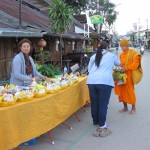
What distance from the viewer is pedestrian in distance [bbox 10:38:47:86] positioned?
5109 mm

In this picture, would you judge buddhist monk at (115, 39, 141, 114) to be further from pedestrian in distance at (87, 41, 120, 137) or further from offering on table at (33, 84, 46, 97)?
offering on table at (33, 84, 46, 97)

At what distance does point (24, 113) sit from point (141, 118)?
3372mm

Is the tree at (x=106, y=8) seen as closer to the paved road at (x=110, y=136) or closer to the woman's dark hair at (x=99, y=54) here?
the paved road at (x=110, y=136)

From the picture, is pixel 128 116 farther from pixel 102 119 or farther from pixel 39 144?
pixel 39 144

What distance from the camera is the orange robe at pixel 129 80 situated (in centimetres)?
689

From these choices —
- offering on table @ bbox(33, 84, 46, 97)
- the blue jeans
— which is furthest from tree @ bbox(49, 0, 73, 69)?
offering on table @ bbox(33, 84, 46, 97)

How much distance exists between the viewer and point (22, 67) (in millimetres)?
5227

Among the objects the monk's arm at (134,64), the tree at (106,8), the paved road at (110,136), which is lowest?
the paved road at (110,136)

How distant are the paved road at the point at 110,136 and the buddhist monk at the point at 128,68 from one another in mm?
405

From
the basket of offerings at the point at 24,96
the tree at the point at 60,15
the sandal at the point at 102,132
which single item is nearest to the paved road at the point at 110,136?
the sandal at the point at 102,132

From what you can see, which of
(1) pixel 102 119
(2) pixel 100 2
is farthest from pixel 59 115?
(2) pixel 100 2

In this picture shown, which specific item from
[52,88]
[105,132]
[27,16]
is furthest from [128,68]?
[27,16]

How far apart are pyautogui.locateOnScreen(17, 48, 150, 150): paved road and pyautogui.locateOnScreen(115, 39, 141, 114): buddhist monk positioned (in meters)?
0.40

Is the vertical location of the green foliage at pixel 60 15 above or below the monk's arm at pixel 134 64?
above
